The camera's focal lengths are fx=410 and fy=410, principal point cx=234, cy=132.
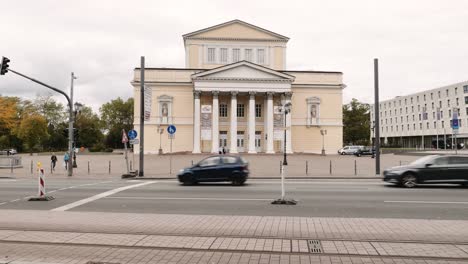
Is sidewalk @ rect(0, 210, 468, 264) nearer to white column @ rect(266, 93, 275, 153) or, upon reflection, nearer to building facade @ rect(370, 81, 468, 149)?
white column @ rect(266, 93, 275, 153)

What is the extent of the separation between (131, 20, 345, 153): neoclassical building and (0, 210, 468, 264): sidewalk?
49.8 m

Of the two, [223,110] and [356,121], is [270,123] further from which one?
[356,121]

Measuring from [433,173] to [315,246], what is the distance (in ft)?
41.8

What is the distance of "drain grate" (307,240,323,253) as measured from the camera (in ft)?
21.5

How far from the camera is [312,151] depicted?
65.4m

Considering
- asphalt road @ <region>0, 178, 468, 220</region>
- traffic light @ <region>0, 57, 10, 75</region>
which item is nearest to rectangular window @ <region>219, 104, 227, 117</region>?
traffic light @ <region>0, 57, 10, 75</region>

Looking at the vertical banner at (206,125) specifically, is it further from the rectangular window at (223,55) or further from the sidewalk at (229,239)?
the sidewalk at (229,239)

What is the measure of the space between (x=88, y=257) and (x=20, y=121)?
89552 millimetres

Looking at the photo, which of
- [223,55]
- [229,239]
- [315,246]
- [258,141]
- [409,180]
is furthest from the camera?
[223,55]

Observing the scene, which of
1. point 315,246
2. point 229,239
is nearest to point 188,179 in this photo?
point 229,239

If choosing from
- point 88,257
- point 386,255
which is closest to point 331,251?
point 386,255

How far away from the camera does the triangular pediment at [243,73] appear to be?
60312 millimetres

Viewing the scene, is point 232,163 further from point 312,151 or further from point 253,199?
point 312,151

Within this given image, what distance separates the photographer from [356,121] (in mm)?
Answer: 99688
